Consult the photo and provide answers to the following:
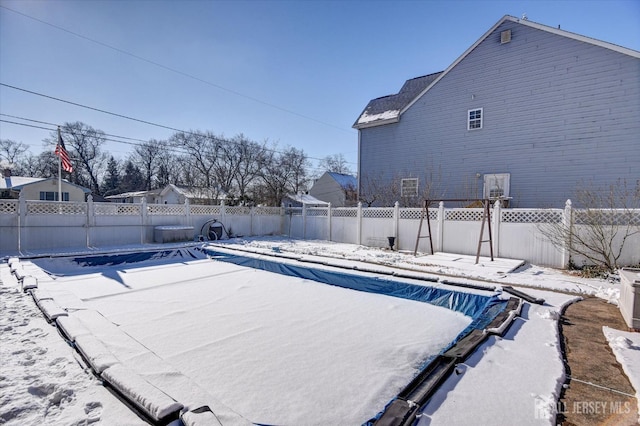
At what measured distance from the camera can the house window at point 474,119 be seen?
10.8 meters

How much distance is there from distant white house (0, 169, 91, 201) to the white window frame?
26.7m

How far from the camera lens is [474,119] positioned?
10.9m

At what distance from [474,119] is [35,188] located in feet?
91.7

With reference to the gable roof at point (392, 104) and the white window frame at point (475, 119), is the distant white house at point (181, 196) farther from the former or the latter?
the white window frame at point (475, 119)

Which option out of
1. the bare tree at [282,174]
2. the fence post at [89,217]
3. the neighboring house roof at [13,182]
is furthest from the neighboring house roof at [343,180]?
the neighboring house roof at [13,182]

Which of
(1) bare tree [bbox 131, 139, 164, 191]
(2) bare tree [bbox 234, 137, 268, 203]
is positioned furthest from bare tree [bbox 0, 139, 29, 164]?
(2) bare tree [bbox 234, 137, 268, 203]

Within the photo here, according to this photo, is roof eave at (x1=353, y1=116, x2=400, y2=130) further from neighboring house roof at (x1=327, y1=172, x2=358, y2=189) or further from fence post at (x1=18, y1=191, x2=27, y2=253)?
neighboring house roof at (x1=327, y1=172, x2=358, y2=189)

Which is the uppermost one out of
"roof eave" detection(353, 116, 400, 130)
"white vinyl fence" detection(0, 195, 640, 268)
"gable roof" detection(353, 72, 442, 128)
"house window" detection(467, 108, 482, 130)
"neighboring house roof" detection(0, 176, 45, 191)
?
"gable roof" detection(353, 72, 442, 128)

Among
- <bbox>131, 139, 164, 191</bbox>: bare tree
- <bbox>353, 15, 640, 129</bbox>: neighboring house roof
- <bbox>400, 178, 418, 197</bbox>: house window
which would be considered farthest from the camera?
<bbox>131, 139, 164, 191</bbox>: bare tree

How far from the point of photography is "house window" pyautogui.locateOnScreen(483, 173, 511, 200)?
1021cm

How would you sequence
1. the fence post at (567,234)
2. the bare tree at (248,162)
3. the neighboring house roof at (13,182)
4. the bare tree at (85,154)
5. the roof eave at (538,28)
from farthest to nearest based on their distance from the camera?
1. the bare tree at (85,154)
2. the bare tree at (248,162)
3. the neighboring house roof at (13,182)
4. the roof eave at (538,28)
5. the fence post at (567,234)

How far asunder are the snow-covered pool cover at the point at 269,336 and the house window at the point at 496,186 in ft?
23.0

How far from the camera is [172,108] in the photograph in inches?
690

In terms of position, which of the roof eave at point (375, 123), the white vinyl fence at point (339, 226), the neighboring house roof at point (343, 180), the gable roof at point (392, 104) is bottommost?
the white vinyl fence at point (339, 226)
